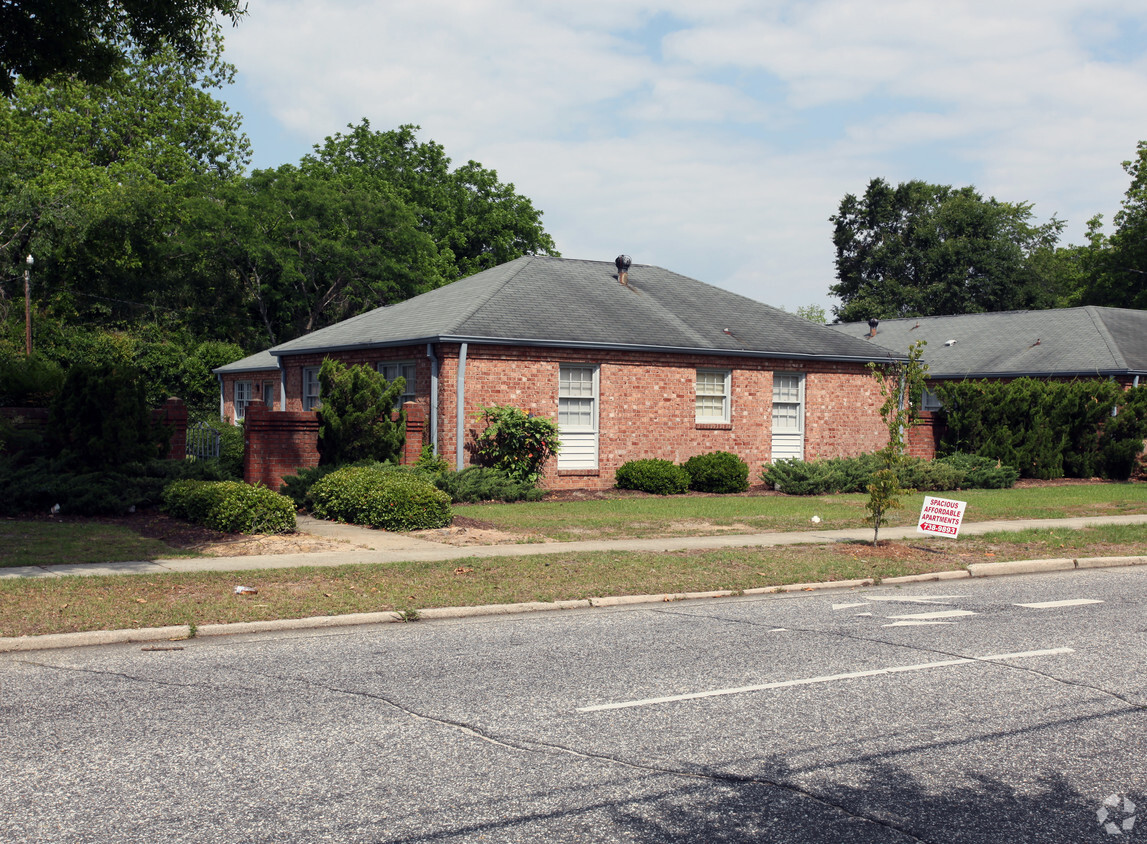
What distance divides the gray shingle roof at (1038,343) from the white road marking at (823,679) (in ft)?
88.0

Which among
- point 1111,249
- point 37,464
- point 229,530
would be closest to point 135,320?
point 37,464

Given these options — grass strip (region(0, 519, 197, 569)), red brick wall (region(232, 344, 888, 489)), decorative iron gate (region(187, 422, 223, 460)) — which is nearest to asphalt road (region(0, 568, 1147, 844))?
grass strip (region(0, 519, 197, 569))

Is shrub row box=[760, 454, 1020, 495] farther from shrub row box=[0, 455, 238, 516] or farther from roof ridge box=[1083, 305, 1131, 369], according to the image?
shrub row box=[0, 455, 238, 516]

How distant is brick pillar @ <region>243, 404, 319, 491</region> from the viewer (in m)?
19.5

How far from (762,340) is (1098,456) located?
430 inches

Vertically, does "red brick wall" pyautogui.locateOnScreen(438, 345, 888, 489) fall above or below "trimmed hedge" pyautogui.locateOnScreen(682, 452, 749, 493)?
above

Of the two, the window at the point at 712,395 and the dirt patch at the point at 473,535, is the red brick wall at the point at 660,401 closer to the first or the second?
the window at the point at 712,395

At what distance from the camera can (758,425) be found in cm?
2602

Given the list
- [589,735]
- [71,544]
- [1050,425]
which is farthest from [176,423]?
[1050,425]

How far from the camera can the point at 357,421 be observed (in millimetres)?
19609

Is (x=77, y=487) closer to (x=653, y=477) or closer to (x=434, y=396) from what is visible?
(x=434, y=396)

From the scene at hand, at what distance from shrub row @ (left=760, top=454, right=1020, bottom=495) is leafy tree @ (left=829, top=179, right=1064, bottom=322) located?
40.1m

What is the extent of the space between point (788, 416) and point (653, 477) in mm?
5441

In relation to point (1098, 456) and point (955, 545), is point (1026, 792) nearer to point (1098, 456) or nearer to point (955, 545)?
point (955, 545)
